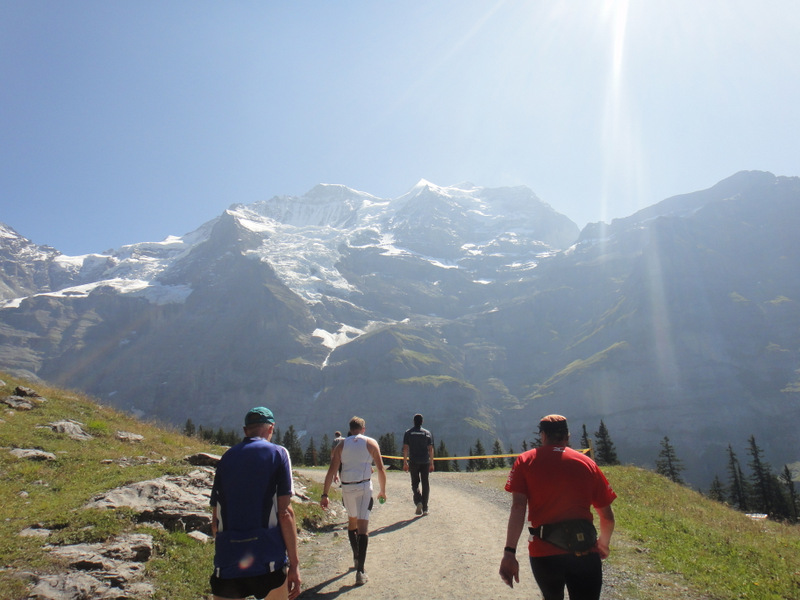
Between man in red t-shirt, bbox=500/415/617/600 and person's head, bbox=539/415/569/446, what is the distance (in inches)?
1.0

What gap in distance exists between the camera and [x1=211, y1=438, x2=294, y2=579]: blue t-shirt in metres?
5.21

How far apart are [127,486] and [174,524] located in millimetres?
1864

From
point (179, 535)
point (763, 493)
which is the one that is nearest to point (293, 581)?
point (179, 535)

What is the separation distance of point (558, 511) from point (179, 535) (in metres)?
8.48

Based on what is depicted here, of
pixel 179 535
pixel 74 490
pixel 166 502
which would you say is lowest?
pixel 179 535

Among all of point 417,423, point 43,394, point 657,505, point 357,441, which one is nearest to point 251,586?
point 357,441

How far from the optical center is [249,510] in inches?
209

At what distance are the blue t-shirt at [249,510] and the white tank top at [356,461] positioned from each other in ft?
15.0

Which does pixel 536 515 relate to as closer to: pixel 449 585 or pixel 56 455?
pixel 449 585

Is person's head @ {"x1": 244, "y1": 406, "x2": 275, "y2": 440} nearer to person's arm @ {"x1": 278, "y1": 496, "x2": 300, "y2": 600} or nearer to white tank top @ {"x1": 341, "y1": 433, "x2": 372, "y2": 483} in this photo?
person's arm @ {"x1": 278, "y1": 496, "x2": 300, "y2": 600}

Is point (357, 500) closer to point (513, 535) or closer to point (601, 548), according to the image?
point (513, 535)

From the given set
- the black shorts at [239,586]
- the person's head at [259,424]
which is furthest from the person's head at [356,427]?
the black shorts at [239,586]

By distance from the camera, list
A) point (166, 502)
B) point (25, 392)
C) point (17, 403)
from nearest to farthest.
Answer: point (166, 502)
point (17, 403)
point (25, 392)

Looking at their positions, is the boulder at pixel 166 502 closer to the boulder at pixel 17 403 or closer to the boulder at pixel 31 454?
the boulder at pixel 31 454
